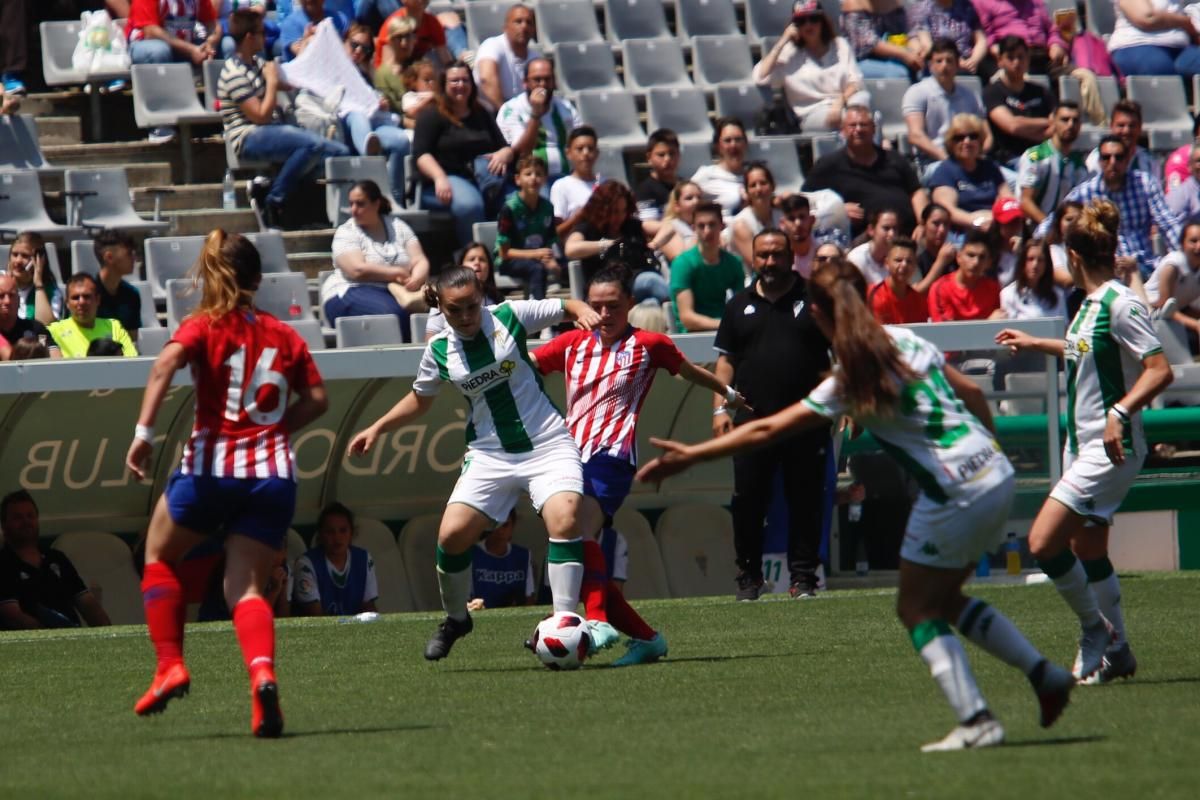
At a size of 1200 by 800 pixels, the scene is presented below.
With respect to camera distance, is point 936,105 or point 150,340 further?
point 936,105

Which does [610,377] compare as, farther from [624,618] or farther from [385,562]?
[385,562]

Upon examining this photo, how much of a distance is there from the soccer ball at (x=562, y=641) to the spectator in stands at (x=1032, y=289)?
21.2ft

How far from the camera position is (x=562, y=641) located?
867cm

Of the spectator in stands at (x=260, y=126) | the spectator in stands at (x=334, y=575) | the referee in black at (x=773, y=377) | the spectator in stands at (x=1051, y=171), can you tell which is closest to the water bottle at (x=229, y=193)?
the spectator in stands at (x=260, y=126)

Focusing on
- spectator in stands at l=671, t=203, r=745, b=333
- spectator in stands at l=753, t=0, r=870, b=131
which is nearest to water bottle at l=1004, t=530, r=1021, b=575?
spectator in stands at l=671, t=203, r=745, b=333

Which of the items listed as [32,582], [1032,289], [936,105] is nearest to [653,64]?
[936,105]

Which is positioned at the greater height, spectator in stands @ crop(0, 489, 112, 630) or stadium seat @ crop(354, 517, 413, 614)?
spectator in stands @ crop(0, 489, 112, 630)

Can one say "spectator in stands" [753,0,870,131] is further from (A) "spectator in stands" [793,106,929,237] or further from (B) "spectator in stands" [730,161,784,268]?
(B) "spectator in stands" [730,161,784,268]

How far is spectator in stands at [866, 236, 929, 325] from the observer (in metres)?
14.0

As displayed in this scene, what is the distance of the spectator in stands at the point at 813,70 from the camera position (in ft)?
57.6

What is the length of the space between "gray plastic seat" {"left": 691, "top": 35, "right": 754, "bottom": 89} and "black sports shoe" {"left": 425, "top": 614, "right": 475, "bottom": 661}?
33.6ft

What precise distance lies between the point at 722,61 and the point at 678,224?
4.28 meters

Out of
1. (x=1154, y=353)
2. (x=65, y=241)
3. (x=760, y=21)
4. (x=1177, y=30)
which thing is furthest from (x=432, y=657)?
(x=1177, y=30)

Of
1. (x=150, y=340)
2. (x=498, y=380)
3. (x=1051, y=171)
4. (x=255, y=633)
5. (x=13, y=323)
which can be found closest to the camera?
(x=255, y=633)
